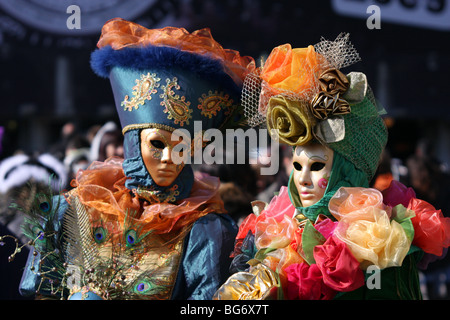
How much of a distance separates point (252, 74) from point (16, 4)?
650 cm

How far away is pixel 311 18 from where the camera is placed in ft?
27.3

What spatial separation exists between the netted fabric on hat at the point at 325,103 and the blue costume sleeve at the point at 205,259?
591mm

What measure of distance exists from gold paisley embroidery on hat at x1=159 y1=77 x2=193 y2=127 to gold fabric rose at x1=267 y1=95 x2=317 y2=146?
50cm

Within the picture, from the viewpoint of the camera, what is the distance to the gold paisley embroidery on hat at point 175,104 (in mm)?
3354

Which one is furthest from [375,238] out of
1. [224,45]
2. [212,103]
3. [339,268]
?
[224,45]

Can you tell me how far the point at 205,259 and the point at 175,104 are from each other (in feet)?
2.31

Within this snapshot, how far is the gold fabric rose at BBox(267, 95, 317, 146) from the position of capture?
293 cm

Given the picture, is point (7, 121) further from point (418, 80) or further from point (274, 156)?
point (274, 156)

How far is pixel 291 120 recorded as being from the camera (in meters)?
2.93

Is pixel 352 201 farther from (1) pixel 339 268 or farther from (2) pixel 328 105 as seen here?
(2) pixel 328 105

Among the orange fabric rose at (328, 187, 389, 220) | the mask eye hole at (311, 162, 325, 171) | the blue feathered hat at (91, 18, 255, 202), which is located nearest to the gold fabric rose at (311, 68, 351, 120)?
the mask eye hole at (311, 162, 325, 171)

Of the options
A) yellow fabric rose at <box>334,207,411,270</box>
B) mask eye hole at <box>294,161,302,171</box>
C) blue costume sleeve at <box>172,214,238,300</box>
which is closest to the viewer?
yellow fabric rose at <box>334,207,411,270</box>

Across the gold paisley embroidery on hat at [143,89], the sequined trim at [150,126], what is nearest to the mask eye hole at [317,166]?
the sequined trim at [150,126]

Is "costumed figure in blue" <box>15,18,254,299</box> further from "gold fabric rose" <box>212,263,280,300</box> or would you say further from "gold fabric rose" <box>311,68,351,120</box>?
"gold fabric rose" <box>311,68,351,120</box>
